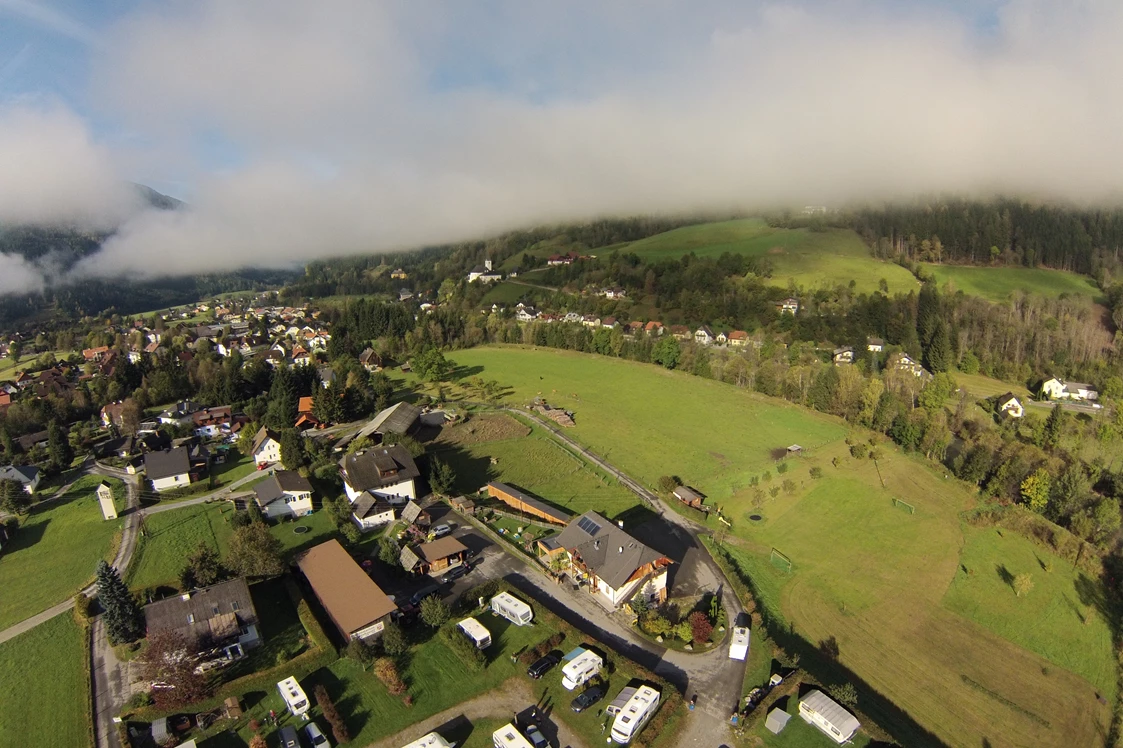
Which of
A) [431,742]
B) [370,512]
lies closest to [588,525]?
[431,742]

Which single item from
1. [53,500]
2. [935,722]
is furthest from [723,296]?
[53,500]

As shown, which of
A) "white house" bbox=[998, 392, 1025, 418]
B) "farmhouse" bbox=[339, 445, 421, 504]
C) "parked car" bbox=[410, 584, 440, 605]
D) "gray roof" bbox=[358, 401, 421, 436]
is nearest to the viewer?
"parked car" bbox=[410, 584, 440, 605]

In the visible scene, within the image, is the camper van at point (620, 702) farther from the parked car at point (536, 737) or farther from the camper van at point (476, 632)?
the camper van at point (476, 632)

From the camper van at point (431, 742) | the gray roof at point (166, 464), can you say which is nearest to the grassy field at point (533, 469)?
the camper van at point (431, 742)

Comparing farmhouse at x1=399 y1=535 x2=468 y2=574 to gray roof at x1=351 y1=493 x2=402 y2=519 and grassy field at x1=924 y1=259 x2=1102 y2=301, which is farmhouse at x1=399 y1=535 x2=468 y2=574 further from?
grassy field at x1=924 y1=259 x2=1102 y2=301

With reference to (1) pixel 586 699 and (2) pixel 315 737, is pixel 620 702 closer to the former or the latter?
(1) pixel 586 699

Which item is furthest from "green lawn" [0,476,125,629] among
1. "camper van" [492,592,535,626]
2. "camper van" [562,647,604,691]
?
"camper van" [562,647,604,691]
